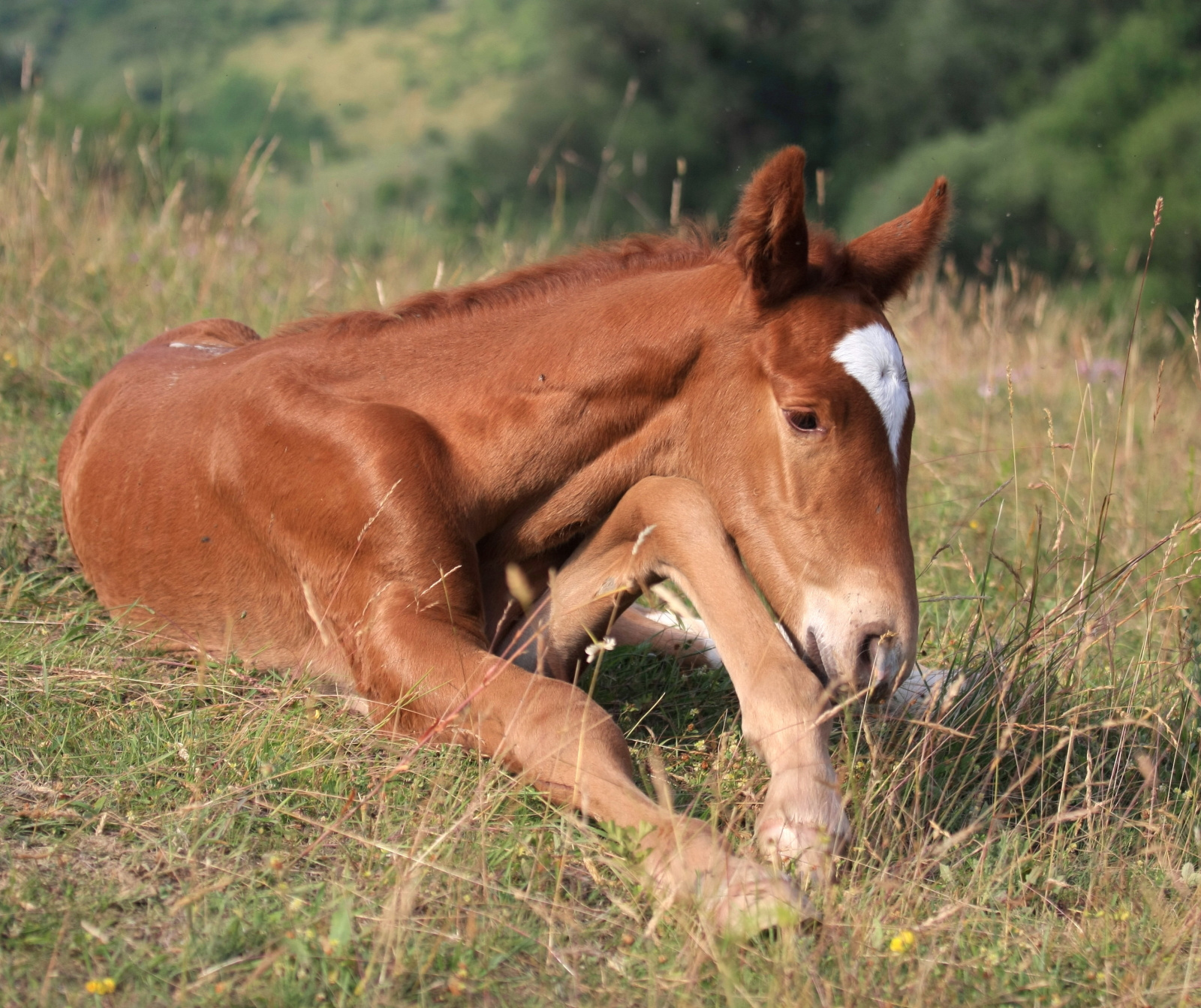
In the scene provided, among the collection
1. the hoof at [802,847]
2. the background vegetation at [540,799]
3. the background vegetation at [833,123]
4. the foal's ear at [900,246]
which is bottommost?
the background vegetation at [833,123]

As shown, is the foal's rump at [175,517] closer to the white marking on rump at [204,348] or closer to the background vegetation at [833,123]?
the white marking on rump at [204,348]

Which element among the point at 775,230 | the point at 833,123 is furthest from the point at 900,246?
the point at 833,123

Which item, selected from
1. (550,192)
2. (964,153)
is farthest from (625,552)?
(550,192)

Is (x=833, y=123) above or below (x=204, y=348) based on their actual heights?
below

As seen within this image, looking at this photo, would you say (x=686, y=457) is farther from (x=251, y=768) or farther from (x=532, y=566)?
(x=251, y=768)

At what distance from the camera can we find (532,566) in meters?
3.34

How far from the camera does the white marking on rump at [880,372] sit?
2.81 meters

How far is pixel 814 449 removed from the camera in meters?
Result: 2.82

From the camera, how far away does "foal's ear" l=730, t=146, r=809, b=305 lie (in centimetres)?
282

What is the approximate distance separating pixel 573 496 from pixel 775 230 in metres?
0.90

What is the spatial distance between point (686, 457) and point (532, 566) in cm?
56

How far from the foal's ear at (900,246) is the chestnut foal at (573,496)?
10 millimetres

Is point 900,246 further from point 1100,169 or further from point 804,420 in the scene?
point 1100,169

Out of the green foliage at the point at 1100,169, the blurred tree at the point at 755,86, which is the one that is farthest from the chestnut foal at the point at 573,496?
the blurred tree at the point at 755,86
